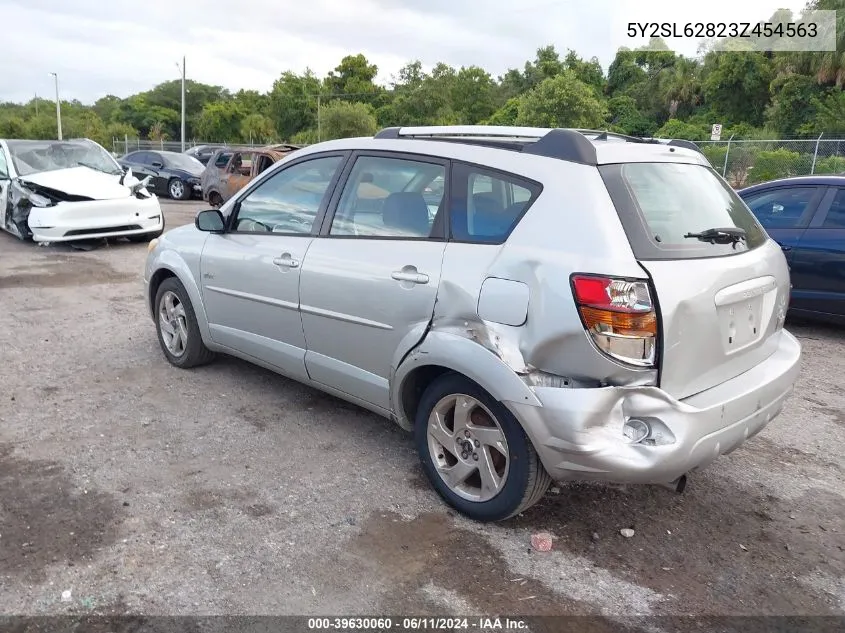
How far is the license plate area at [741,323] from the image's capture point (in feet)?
9.81

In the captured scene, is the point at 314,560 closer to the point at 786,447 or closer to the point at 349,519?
the point at 349,519

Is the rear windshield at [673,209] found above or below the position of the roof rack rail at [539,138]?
below

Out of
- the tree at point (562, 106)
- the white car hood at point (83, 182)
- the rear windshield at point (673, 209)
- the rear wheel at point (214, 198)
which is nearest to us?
the rear windshield at point (673, 209)

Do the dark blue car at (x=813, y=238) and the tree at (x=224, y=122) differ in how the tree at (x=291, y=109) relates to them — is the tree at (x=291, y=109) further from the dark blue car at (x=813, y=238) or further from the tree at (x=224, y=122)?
the dark blue car at (x=813, y=238)

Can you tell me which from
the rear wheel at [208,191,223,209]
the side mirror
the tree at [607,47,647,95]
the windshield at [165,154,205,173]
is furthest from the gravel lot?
the tree at [607,47,647,95]

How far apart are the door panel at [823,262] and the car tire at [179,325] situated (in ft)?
18.1

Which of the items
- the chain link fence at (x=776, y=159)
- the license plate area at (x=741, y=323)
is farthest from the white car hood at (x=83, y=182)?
the chain link fence at (x=776, y=159)

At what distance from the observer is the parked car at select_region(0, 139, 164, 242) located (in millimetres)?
10273

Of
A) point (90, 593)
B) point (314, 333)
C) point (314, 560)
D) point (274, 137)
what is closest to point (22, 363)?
point (314, 333)

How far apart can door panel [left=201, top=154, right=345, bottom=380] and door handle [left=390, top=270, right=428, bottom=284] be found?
80 centimetres

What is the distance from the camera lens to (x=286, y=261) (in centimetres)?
409

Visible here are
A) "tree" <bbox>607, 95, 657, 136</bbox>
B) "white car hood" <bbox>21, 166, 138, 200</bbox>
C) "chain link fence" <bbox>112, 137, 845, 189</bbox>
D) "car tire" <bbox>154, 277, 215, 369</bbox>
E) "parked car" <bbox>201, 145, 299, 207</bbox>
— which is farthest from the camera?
"tree" <bbox>607, 95, 657, 136</bbox>

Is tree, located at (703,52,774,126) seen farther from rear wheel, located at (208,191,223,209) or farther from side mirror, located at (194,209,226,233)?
side mirror, located at (194,209,226,233)

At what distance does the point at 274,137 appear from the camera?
5641 cm
